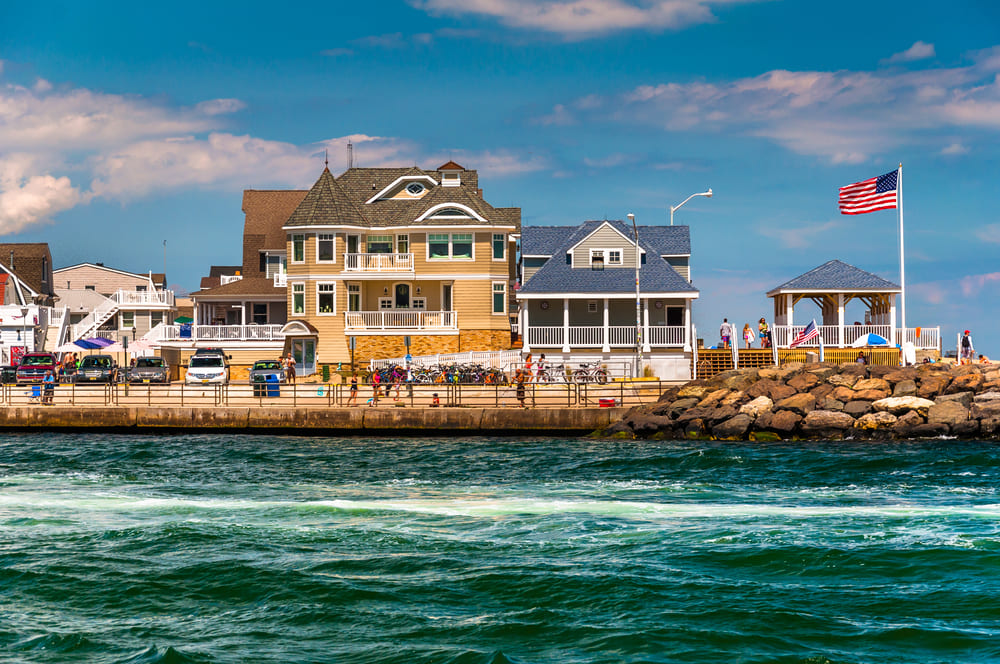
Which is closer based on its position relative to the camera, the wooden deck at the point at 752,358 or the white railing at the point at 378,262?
the wooden deck at the point at 752,358

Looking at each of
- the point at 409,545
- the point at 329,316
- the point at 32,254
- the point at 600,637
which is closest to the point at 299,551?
the point at 409,545

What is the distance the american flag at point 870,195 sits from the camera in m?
39.4

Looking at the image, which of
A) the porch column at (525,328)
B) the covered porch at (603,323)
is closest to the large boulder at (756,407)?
the covered porch at (603,323)

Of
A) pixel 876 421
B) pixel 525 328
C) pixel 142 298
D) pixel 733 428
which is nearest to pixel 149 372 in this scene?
pixel 525 328

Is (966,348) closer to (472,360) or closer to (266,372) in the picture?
(472,360)

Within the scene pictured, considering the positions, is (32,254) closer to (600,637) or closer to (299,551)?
(299,551)

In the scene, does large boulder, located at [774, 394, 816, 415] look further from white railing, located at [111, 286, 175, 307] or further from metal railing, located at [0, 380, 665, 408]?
white railing, located at [111, 286, 175, 307]

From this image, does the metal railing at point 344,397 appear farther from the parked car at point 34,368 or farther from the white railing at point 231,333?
the white railing at point 231,333

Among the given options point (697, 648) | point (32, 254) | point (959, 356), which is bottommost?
point (697, 648)

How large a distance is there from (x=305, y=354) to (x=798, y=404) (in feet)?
90.4

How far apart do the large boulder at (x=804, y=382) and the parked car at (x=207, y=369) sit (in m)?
23.1

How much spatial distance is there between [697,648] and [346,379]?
121 ft

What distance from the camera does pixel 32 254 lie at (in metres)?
78.8

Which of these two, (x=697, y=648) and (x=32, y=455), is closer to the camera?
(x=697, y=648)
